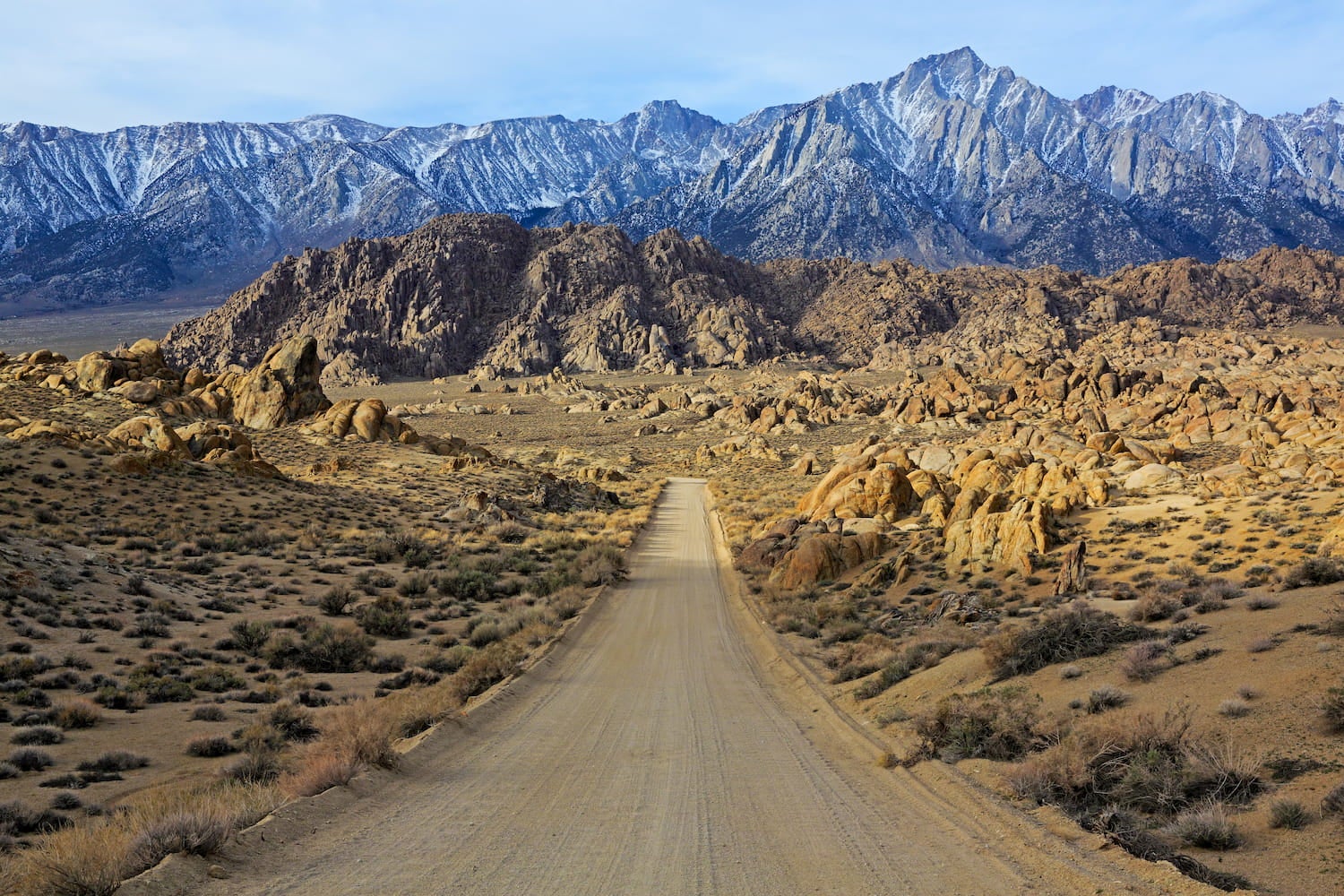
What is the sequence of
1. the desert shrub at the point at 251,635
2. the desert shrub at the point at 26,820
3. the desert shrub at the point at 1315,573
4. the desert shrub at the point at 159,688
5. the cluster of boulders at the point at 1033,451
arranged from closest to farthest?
the desert shrub at the point at 26,820 → the desert shrub at the point at 159,688 → the desert shrub at the point at 1315,573 → the desert shrub at the point at 251,635 → the cluster of boulders at the point at 1033,451

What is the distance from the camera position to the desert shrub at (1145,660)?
10453 mm

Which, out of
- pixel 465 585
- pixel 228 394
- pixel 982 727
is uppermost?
pixel 228 394

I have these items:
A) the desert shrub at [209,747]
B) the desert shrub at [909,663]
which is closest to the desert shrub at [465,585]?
the desert shrub at [209,747]

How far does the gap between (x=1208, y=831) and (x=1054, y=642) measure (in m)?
5.80

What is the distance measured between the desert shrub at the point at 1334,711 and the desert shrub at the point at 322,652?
48.0 feet

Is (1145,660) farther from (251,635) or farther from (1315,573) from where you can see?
(251,635)

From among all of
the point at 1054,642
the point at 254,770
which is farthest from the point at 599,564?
the point at 254,770

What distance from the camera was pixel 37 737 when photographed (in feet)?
31.7

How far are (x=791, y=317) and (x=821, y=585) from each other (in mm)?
154429

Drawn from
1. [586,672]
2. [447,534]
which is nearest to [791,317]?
[447,534]

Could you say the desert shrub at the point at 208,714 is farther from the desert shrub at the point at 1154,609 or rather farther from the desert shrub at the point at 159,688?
the desert shrub at the point at 1154,609

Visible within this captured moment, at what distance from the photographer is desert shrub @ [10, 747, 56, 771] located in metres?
8.91

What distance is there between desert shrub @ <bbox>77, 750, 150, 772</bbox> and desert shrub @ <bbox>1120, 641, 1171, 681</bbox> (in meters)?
12.7

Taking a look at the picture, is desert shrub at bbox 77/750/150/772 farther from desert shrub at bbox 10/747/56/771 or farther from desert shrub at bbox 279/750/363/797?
desert shrub at bbox 279/750/363/797
